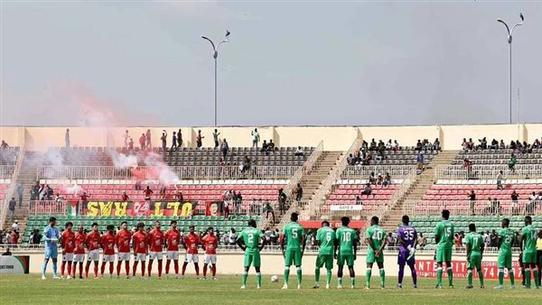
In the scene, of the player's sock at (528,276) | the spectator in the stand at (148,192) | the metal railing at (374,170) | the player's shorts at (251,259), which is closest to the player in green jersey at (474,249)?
the player's sock at (528,276)

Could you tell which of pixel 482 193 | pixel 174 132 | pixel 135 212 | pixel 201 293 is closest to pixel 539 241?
pixel 201 293

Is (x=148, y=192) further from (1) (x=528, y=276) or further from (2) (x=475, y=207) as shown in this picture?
(1) (x=528, y=276)

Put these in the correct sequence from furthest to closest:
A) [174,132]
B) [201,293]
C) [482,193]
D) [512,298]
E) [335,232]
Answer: [174,132] < [482,193] < [335,232] < [201,293] < [512,298]

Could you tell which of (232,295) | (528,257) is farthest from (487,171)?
(232,295)

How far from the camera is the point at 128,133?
101125 millimetres

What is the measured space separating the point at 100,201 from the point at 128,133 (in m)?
12.6

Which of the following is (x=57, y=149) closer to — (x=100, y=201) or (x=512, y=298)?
(x=100, y=201)

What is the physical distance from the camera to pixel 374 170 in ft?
296

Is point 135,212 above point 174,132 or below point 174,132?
below

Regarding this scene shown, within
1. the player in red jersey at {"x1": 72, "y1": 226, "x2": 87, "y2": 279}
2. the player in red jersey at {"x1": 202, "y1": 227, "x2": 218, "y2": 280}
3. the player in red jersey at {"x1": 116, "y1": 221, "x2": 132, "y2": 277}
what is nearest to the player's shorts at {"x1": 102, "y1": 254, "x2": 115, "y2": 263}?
the player in red jersey at {"x1": 116, "y1": 221, "x2": 132, "y2": 277}

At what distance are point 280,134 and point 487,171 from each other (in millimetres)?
18687

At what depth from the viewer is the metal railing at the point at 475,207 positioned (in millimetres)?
77562

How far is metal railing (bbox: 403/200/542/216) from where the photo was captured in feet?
254

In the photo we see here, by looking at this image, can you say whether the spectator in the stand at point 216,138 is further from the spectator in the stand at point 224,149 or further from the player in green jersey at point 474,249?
the player in green jersey at point 474,249
